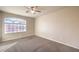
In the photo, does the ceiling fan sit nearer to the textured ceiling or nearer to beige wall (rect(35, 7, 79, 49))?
the textured ceiling

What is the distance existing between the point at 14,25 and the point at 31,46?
0.46m

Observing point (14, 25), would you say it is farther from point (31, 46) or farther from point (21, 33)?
point (31, 46)

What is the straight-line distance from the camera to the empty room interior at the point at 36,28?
1.23 meters

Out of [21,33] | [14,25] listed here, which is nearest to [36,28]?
[21,33]

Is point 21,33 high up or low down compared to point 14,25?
down

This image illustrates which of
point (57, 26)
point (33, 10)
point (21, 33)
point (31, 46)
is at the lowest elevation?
point (31, 46)

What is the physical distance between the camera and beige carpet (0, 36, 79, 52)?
125 centimetres

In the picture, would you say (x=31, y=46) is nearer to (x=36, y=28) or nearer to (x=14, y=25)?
(x=36, y=28)

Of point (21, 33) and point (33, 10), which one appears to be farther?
point (21, 33)

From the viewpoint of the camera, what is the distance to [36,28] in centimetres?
145

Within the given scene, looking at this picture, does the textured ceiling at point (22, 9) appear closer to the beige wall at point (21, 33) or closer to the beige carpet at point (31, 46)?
the beige wall at point (21, 33)
